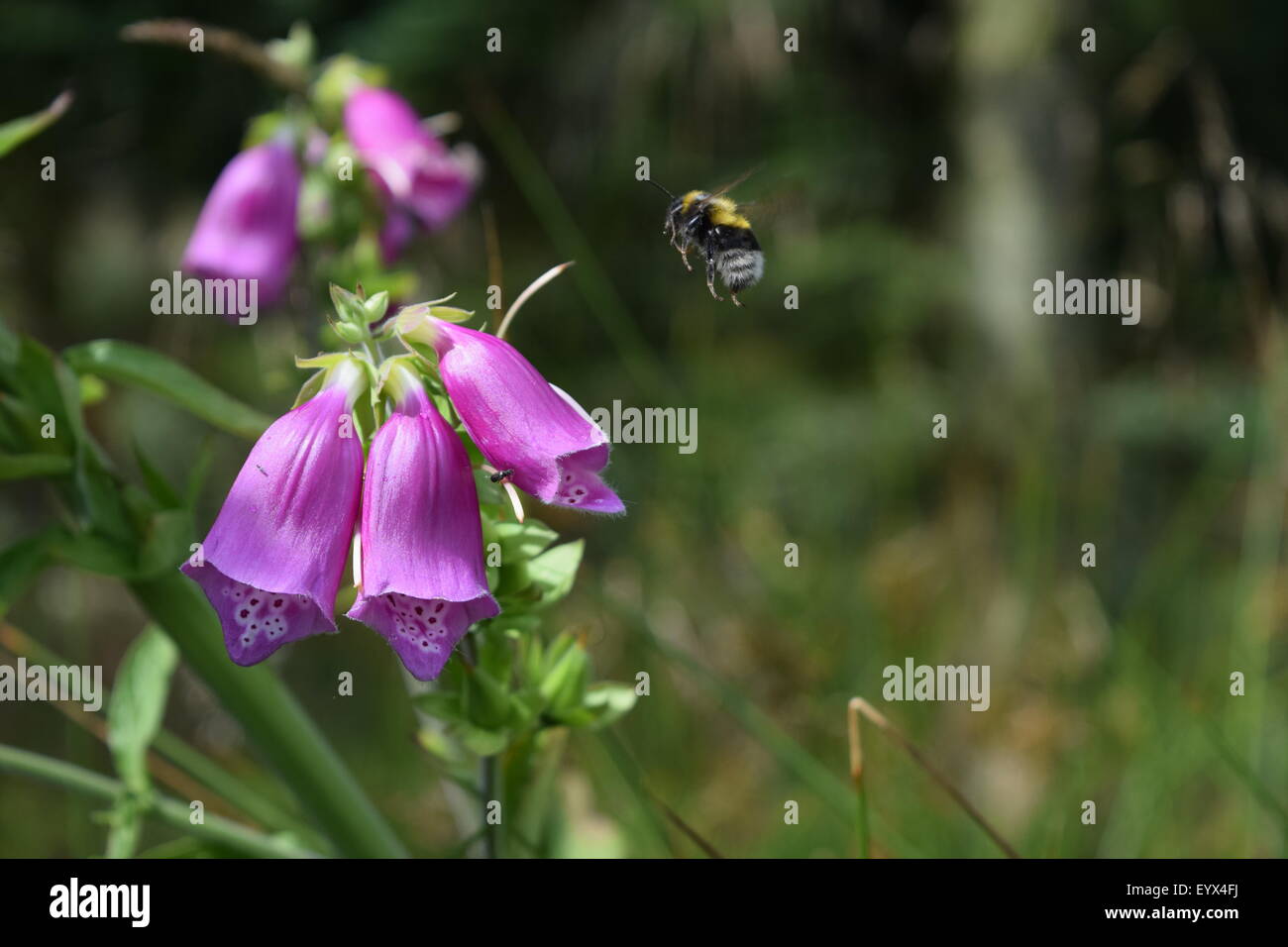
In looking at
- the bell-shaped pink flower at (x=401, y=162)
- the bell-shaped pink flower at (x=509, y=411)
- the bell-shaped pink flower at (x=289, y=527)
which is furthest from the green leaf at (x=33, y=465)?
the bell-shaped pink flower at (x=401, y=162)

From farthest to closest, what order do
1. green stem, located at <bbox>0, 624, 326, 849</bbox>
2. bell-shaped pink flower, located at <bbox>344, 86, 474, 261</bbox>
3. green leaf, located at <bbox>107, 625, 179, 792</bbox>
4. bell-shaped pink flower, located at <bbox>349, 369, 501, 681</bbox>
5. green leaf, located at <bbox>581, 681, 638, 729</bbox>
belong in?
bell-shaped pink flower, located at <bbox>344, 86, 474, 261</bbox> → green stem, located at <bbox>0, 624, 326, 849</bbox> → green leaf, located at <bbox>107, 625, 179, 792</bbox> → green leaf, located at <bbox>581, 681, 638, 729</bbox> → bell-shaped pink flower, located at <bbox>349, 369, 501, 681</bbox>

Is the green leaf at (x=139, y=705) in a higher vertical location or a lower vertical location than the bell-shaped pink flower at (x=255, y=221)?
lower

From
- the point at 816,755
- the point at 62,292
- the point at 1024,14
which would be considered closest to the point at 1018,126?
the point at 1024,14

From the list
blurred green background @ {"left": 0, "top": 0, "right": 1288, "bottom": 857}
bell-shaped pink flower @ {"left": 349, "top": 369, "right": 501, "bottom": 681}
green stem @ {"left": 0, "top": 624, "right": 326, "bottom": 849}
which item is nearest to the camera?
bell-shaped pink flower @ {"left": 349, "top": 369, "right": 501, "bottom": 681}

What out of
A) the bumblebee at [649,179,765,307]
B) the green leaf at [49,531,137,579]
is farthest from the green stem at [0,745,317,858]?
the bumblebee at [649,179,765,307]

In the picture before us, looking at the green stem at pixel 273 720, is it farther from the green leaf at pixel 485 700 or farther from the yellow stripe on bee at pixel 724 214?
the yellow stripe on bee at pixel 724 214

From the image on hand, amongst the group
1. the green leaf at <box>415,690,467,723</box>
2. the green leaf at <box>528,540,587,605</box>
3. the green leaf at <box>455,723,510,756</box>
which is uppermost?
the green leaf at <box>528,540,587,605</box>

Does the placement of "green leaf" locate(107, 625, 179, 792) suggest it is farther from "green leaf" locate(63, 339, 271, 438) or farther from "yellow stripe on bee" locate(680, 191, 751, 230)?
"yellow stripe on bee" locate(680, 191, 751, 230)
